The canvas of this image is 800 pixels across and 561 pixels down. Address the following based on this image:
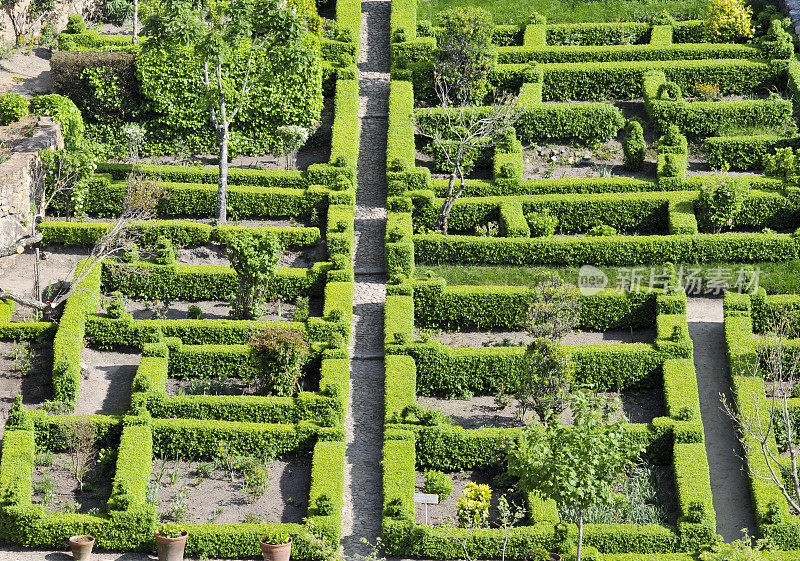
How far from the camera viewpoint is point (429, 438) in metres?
38.4

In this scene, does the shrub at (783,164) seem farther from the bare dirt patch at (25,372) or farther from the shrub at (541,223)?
the bare dirt patch at (25,372)

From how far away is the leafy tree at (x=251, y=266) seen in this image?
4212cm

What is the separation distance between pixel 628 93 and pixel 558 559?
22265mm

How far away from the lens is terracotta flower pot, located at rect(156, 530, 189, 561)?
35.1 meters

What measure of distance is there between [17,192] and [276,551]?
53.5 feet

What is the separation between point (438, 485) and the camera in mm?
37188

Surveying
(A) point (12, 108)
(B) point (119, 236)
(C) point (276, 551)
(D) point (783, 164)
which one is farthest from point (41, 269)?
(D) point (783, 164)

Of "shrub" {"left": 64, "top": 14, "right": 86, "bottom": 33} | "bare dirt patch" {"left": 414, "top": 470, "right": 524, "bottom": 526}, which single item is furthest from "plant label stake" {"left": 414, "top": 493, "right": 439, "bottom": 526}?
"shrub" {"left": 64, "top": 14, "right": 86, "bottom": 33}

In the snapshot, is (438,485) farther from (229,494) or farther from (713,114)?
(713,114)

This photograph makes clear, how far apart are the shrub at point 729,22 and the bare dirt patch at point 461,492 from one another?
23.5m

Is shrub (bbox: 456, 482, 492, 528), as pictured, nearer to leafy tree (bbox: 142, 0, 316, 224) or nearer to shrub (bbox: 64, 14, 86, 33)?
leafy tree (bbox: 142, 0, 316, 224)

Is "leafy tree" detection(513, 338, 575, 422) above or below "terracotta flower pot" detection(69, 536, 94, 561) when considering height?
above

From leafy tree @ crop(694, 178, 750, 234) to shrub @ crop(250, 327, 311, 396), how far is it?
14580 millimetres

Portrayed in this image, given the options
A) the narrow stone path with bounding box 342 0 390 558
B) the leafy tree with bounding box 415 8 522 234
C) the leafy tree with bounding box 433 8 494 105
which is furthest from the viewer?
the leafy tree with bounding box 433 8 494 105
